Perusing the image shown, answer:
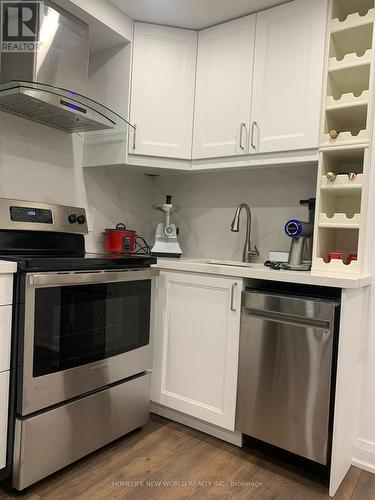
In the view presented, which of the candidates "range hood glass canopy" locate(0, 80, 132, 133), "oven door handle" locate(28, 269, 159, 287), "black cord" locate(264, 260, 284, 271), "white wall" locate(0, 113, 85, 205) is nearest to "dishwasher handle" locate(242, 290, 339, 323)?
"black cord" locate(264, 260, 284, 271)

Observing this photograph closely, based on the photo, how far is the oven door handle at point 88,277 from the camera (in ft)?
4.70

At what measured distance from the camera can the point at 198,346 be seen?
193 cm

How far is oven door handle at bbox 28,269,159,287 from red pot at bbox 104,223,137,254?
1.66 feet

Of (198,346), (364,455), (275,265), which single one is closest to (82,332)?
(198,346)

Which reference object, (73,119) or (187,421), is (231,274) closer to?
(187,421)

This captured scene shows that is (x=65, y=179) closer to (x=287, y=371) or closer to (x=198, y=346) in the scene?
(x=198, y=346)

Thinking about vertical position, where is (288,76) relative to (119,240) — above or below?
above

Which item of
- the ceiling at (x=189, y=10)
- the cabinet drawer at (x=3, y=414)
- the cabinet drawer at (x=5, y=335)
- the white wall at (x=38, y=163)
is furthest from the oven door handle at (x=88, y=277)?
the ceiling at (x=189, y=10)

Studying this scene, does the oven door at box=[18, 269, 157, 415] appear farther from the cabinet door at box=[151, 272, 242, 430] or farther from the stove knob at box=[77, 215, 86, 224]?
the stove knob at box=[77, 215, 86, 224]

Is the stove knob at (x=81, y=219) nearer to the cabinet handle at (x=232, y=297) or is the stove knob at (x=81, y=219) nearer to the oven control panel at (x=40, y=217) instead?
the oven control panel at (x=40, y=217)

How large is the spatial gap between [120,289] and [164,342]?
435mm

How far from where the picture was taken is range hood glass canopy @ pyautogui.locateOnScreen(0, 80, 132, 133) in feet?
5.32

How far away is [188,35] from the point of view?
224 centimetres

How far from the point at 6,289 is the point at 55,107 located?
0.87 m
